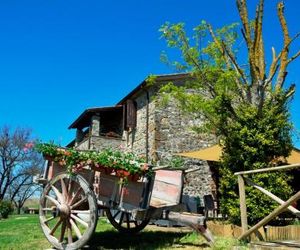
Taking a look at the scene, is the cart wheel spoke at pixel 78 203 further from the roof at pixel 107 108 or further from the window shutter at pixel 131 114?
the window shutter at pixel 131 114

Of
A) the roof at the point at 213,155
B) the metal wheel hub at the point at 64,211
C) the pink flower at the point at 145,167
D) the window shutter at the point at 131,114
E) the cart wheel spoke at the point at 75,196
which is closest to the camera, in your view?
the pink flower at the point at 145,167

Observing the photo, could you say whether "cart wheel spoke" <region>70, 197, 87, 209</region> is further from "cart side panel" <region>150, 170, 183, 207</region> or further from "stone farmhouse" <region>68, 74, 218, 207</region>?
"stone farmhouse" <region>68, 74, 218, 207</region>

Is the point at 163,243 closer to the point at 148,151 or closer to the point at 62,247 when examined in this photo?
the point at 62,247

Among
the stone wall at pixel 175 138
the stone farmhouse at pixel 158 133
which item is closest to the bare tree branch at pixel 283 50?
the stone farmhouse at pixel 158 133

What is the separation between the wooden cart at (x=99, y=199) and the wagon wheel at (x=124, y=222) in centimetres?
191

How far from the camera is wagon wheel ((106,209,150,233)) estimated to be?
890 centimetres

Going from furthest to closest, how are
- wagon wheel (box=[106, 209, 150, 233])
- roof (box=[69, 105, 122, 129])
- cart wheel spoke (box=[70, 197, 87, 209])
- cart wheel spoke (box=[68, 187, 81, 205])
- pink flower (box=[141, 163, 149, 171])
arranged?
1. roof (box=[69, 105, 122, 129])
2. wagon wheel (box=[106, 209, 150, 233])
3. cart wheel spoke (box=[68, 187, 81, 205])
4. cart wheel spoke (box=[70, 197, 87, 209])
5. pink flower (box=[141, 163, 149, 171])

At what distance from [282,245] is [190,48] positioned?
9477 millimetres

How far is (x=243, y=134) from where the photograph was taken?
31.0 ft

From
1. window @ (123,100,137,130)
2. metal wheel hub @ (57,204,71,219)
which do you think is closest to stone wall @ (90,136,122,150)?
window @ (123,100,137,130)

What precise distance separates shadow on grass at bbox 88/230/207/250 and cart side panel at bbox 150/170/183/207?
83 centimetres

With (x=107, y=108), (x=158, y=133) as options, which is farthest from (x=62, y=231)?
(x=107, y=108)

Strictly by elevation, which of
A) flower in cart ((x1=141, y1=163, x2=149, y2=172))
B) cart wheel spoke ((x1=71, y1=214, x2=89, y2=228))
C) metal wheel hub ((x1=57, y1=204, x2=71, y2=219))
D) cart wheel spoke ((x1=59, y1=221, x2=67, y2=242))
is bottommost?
cart wheel spoke ((x1=59, y1=221, x2=67, y2=242))

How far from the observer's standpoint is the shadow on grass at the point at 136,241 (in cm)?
712
